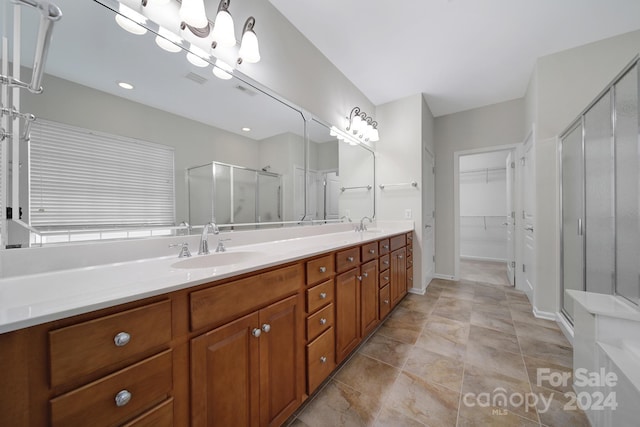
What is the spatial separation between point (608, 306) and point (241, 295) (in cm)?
181

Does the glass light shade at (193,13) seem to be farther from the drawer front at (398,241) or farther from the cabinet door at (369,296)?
the drawer front at (398,241)

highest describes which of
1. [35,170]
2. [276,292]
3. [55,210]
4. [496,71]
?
[496,71]

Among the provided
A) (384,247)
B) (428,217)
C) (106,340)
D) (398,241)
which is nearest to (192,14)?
(106,340)

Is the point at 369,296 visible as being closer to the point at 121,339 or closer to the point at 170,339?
the point at 170,339

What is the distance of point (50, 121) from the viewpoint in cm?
83

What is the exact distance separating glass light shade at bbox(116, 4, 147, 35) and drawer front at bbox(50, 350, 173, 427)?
131cm

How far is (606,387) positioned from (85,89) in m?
2.52

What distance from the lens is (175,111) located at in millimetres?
1162

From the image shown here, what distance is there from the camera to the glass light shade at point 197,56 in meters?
1.21

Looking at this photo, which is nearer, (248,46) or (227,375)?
(227,375)

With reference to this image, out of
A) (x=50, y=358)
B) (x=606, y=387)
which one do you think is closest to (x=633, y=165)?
(x=606, y=387)

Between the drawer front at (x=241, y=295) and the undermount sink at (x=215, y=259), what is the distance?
1.02 feet

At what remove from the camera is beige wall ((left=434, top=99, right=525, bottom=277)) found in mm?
3170

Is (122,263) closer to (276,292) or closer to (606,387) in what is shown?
(276,292)
